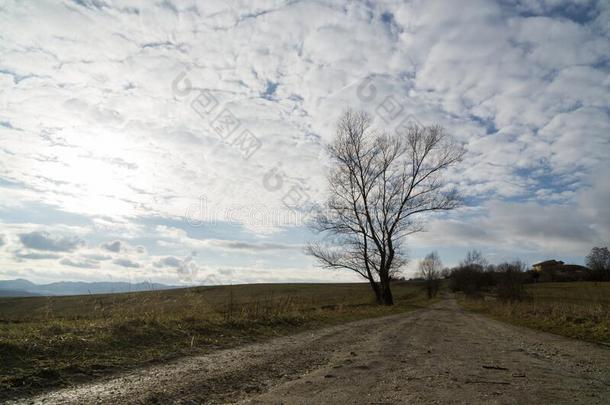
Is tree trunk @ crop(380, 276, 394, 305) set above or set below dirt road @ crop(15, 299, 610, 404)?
above

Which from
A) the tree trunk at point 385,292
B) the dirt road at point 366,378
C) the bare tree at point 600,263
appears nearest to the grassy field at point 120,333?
the dirt road at point 366,378

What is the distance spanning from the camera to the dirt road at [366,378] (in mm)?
4188

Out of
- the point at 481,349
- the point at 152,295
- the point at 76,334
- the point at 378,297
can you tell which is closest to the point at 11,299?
the point at 378,297

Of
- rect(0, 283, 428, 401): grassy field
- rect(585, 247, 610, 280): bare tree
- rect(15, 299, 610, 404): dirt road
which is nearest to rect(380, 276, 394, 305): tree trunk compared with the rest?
rect(0, 283, 428, 401): grassy field

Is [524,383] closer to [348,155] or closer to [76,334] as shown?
[76,334]

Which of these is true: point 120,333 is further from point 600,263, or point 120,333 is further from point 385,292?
point 600,263

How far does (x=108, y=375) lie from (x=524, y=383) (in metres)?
5.30

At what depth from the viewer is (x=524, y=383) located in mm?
4844

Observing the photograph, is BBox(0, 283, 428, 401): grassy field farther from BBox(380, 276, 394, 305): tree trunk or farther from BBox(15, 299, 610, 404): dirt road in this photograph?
BBox(380, 276, 394, 305): tree trunk

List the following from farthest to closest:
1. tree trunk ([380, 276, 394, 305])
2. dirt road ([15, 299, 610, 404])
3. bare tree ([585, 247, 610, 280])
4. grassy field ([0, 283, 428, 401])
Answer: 1. bare tree ([585, 247, 610, 280])
2. tree trunk ([380, 276, 394, 305])
3. grassy field ([0, 283, 428, 401])
4. dirt road ([15, 299, 610, 404])

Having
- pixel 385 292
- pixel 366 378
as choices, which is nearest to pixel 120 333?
pixel 366 378

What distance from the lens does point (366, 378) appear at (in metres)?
5.10

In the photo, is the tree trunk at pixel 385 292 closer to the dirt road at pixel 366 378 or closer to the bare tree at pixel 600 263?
the dirt road at pixel 366 378

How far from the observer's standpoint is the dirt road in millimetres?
4188
